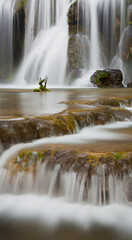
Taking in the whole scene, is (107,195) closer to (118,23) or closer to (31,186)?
(31,186)

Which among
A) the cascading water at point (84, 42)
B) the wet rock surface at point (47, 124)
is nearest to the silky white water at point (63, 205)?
the wet rock surface at point (47, 124)

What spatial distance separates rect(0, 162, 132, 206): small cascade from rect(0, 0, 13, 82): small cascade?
32287 millimetres

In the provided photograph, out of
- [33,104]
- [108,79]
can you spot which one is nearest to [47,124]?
[33,104]

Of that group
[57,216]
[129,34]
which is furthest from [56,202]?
[129,34]

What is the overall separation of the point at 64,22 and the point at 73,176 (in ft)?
95.1

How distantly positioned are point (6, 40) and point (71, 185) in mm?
33699

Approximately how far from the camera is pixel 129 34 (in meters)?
26.1

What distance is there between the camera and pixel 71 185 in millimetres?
2893

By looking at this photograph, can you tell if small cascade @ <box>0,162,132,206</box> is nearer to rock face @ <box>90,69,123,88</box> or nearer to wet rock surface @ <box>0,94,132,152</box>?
wet rock surface @ <box>0,94,132,152</box>

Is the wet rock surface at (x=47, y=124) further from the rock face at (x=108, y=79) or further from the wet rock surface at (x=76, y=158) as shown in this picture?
the rock face at (x=108, y=79)

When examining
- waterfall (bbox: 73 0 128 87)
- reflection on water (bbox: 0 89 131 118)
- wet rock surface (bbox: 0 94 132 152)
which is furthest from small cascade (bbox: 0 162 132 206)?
waterfall (bbox: 73 0 128 87)

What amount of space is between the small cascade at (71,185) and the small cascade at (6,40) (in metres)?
32.3

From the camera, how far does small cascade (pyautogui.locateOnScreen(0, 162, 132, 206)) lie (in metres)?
2.79

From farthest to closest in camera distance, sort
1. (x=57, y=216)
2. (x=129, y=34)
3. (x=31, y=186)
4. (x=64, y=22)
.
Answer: (x=64, y=22) < (x=129, y=34) < (x=31, y=186) < (x=57, y=216)
